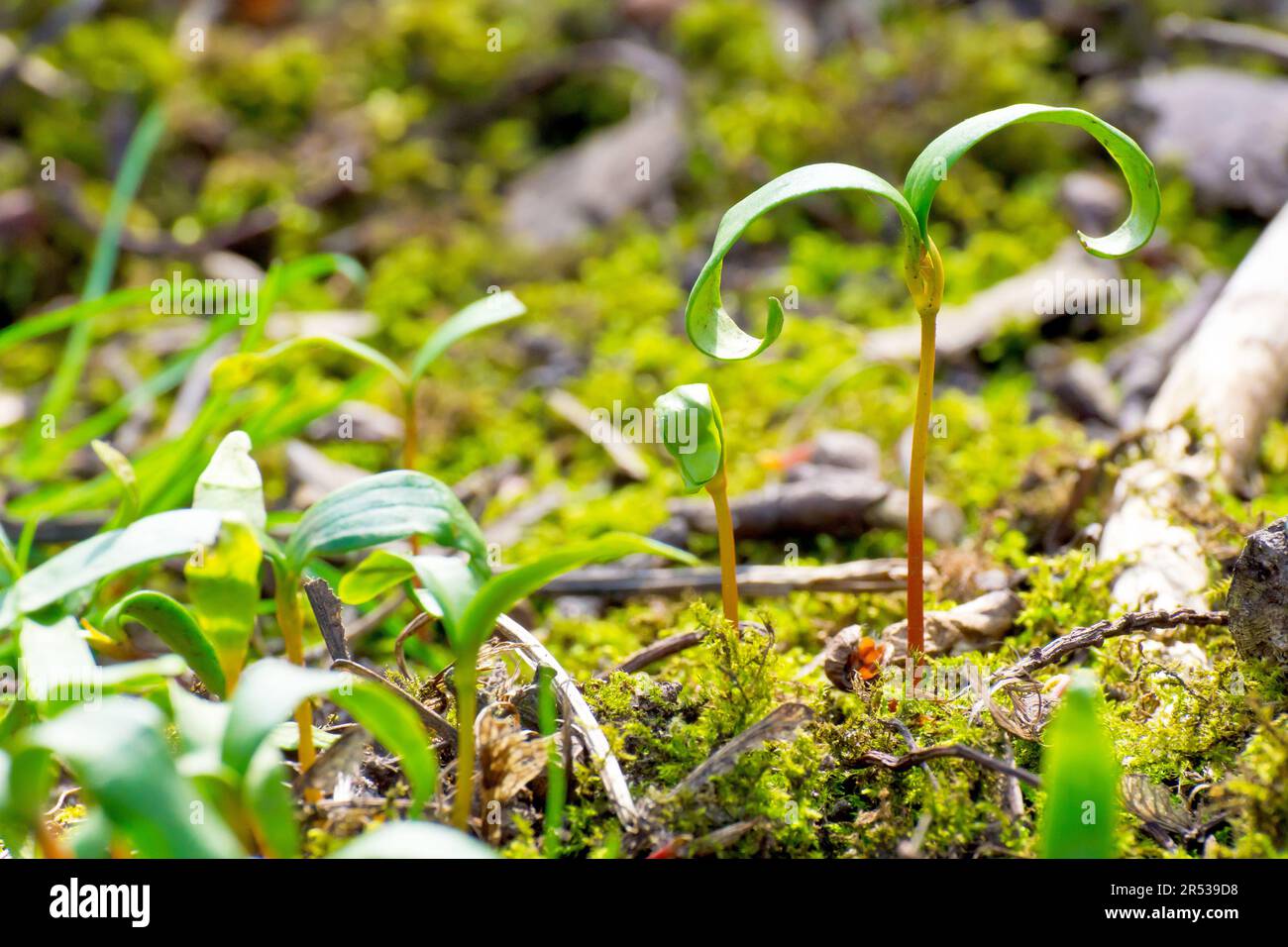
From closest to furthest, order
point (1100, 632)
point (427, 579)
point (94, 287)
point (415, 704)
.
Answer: point (427, 579), point (415, 704), point (1100, 632), point (94, 287)

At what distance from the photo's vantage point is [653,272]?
9.87 ft

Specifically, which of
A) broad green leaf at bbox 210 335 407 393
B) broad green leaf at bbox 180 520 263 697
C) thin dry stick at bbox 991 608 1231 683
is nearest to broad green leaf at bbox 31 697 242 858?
broad green leaf at bbox 180 520 263 697

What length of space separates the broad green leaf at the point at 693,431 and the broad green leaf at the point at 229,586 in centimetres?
42

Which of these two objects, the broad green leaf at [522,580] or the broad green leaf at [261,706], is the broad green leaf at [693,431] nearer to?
the broad green leaf at [522,580]

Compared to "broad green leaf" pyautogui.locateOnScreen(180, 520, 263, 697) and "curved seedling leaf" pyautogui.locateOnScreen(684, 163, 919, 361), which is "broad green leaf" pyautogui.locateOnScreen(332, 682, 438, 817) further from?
"curved seedling leaf" pyautogui.locateOnScreen(684, 163, 919, 361)

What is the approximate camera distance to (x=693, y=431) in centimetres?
112

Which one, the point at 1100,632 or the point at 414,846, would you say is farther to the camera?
the point at 1100,632

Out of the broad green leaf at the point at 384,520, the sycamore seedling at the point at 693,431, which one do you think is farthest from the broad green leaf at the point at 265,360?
the sycamore seedling at the point at 693,431

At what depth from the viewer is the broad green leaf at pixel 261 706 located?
821 millimetres

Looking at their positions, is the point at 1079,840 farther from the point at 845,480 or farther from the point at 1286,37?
the point at 1286,37

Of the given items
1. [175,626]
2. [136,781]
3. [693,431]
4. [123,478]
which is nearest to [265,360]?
[123,478]

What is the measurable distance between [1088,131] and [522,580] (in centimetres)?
73

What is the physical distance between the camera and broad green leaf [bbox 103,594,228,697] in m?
1.12

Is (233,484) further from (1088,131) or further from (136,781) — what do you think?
(1088,131)
